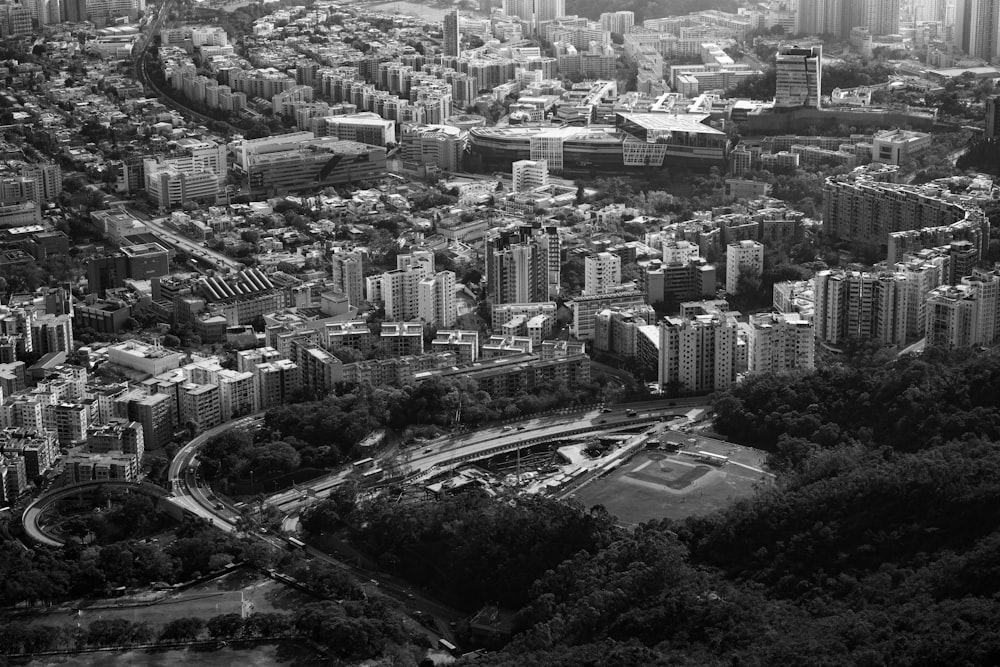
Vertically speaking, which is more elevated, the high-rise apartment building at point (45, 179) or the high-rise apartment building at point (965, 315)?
the high-rise apartment building at point (45, 179)

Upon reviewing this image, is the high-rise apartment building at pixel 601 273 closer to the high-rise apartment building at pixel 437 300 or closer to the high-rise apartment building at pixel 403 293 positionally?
the high-rise apartment building at pixel 437 300

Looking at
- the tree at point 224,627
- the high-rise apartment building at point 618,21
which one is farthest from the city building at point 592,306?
the high-rise apartment building at point 618,21

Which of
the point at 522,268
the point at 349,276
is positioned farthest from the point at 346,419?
the point at 349,276

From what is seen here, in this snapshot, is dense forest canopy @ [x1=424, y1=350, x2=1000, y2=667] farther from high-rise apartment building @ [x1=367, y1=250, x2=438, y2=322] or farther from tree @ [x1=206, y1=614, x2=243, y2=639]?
high-rise apartment building @ [x1=367, y1=250, x2=438, y2=322]

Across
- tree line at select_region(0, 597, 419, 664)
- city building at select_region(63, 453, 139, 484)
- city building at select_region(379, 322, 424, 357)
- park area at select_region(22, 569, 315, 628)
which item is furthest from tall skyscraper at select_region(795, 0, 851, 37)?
tree line at select_region(0, 597, 419, 664)

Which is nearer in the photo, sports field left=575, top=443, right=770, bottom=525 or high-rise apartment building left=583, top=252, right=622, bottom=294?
sports field left=575, top=443, right=770, bottom=525

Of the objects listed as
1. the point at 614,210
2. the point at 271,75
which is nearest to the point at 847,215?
the point at 614,210
